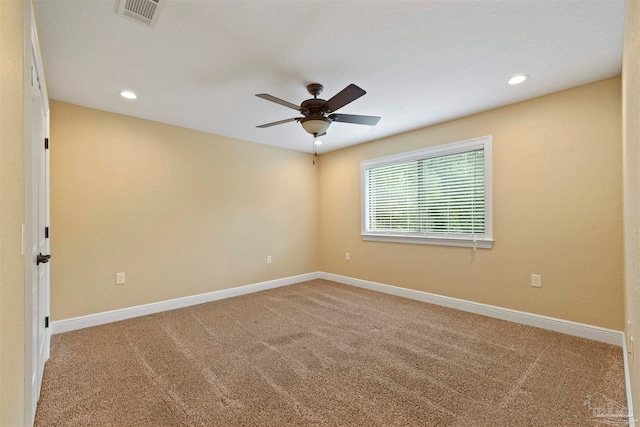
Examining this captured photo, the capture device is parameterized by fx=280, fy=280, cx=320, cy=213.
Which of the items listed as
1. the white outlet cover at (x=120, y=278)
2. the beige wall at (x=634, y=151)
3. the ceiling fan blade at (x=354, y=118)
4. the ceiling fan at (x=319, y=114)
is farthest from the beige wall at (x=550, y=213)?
the white outlet cover at (x=120, y=278)

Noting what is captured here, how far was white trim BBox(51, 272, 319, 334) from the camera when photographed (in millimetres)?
2949

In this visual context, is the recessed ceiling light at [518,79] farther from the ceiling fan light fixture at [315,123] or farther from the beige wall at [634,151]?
the ceiling fan light fixture at [315,123]

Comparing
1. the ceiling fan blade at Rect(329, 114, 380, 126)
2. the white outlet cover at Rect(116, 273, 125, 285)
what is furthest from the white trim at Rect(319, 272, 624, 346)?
the white outlet cover at Rect(116, 273, 125, 285)

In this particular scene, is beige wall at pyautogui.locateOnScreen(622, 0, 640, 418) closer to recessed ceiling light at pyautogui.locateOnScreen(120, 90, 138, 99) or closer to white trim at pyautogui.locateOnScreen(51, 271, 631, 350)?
white trim at pyautogui.locateOnScreen(51, 271, 631, 350)

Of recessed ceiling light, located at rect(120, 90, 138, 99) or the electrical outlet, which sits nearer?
recessed ceiling light, located at rect(120, 90, 138, 99)

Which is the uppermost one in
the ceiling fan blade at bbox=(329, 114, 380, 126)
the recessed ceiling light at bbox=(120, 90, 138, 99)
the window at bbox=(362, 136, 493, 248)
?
the recessed ceiling light at bbox=(120, 90, 138, 99)

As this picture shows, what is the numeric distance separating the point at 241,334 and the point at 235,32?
2.62 m

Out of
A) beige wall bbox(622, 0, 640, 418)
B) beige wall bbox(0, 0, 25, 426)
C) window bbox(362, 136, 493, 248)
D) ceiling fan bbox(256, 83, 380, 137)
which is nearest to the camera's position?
beige wall bbox(0, 0, 25, 426)

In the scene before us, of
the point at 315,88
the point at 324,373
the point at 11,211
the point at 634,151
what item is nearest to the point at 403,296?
the point at 324,373

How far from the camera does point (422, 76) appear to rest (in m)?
2.47

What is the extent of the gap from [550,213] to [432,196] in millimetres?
1295

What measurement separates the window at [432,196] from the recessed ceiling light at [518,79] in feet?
2.54

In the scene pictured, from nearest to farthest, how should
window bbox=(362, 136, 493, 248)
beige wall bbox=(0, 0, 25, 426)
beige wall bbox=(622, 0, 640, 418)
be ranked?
beige wall bbox=(0, 0, 25, 426) → beige wall bbox=(622, 0, 640, 418) → window bbox=(362, 136, 493, 248)

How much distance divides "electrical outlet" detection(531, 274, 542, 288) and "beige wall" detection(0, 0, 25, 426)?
386 centimetres
